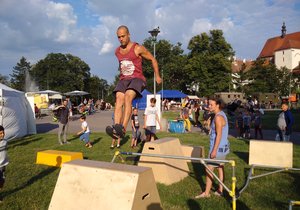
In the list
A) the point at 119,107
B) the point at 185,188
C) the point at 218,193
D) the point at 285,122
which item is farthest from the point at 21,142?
the point at 285,122

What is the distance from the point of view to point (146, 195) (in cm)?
420

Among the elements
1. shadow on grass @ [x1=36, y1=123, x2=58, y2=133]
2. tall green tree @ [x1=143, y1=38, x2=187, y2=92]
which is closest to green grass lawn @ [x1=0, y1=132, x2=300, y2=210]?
shadow on grass @ [x1=36, y1=123, x2=58, y2=133]

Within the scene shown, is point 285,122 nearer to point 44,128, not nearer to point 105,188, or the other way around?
point 105,188

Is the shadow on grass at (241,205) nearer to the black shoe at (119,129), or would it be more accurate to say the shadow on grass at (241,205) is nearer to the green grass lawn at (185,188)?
the green grass lawn at (185,188)

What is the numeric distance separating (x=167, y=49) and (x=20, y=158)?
6965cm

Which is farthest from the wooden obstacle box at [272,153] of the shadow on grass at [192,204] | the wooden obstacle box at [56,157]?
the wooden obstacle box at [56,157]

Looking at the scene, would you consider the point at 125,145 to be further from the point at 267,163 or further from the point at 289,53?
the point at 289,53

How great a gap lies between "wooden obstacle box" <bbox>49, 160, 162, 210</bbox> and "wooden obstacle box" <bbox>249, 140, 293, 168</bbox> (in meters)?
Answer: 5.19

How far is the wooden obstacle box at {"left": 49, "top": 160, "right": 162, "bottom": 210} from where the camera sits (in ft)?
12.9

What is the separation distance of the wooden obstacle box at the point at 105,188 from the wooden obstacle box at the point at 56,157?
3975 mm

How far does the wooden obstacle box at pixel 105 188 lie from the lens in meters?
3.93

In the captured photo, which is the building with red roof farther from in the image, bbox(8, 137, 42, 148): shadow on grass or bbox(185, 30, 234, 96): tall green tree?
bbox(8, 137, 42, 148): shadow on grass

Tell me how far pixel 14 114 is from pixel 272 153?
12.3 meters

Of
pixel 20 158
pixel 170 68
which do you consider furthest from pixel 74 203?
pixel 170 68
